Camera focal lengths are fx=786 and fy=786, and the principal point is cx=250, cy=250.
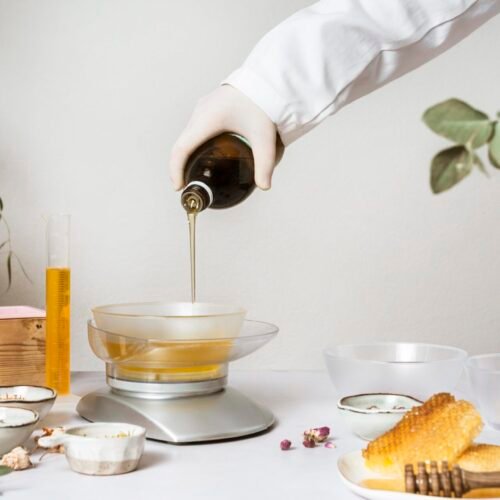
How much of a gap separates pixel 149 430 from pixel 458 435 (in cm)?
44

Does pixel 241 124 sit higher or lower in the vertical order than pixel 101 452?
higher

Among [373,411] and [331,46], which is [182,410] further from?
[331,46]

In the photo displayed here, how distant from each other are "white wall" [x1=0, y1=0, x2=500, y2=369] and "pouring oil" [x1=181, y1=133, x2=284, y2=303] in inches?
33.5

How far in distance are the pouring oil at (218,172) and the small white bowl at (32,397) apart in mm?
314

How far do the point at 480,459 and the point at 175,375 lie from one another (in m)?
0.48

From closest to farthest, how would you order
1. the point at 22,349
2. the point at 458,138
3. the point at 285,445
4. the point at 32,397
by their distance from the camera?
the point at 458,138
the point at 285,445
the point at 32,397
the point at 22,349

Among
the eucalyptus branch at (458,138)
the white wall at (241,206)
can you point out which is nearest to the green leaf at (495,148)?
the eucalyptus branch at (458,138)

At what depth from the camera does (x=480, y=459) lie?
79 cm

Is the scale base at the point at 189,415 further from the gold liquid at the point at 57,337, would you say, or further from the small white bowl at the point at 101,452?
the gold liquid at the point at 57,337

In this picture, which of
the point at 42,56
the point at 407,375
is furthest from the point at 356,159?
the point at 407,375

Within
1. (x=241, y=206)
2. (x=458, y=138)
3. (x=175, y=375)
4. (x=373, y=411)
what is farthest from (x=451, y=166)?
(x=241, y=206)

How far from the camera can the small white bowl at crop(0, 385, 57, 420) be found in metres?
1.06

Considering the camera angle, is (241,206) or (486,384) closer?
(486,384)

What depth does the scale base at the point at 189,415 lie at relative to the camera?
3.43 feet
